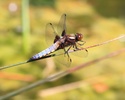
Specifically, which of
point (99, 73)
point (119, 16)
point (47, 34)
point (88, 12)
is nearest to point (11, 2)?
point (88, 12)

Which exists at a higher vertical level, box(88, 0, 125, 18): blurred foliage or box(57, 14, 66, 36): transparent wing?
box(57, 14, 66, 36): transparent wing

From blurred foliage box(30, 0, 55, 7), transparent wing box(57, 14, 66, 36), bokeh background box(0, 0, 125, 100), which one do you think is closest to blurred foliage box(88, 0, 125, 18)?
bokeh background box(0, 0, 125, 100)

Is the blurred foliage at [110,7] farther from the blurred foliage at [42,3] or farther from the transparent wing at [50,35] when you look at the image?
the transparent wing at [50,35]

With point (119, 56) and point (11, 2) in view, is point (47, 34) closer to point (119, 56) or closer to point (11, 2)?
point (119, 56)

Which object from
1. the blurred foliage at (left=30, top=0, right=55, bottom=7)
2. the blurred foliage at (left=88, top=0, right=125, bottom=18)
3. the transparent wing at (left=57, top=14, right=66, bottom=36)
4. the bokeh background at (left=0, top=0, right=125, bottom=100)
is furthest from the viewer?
the blurred foliage at (left=88, top=0, right=125, bottom=18)

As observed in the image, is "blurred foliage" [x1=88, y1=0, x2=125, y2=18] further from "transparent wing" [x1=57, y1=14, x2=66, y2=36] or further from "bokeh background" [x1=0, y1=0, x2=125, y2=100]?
"transparent wing" [x1=57, y1=14, x2=66, y2=36]

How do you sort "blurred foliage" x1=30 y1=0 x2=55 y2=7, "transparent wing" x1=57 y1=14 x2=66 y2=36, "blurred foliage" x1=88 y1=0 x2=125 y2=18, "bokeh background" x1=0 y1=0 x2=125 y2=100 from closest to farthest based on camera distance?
"transparent wing" x1=57 y1=14 x2=66 y2=36, "bokeh background" x1=0 y1=0 x2=125 y2=100, "blurred foliage" x1=30 y1=0 x2=55 y2=7, "blurred foliage" x1=88 y1=0 x2=125 y2=18

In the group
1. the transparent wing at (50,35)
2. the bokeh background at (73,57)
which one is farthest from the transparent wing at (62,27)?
the bokeh background at (73,57)

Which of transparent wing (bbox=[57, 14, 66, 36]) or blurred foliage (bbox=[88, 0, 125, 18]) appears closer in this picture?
transparent wing (bbox=[57, 14, 66, 36])
